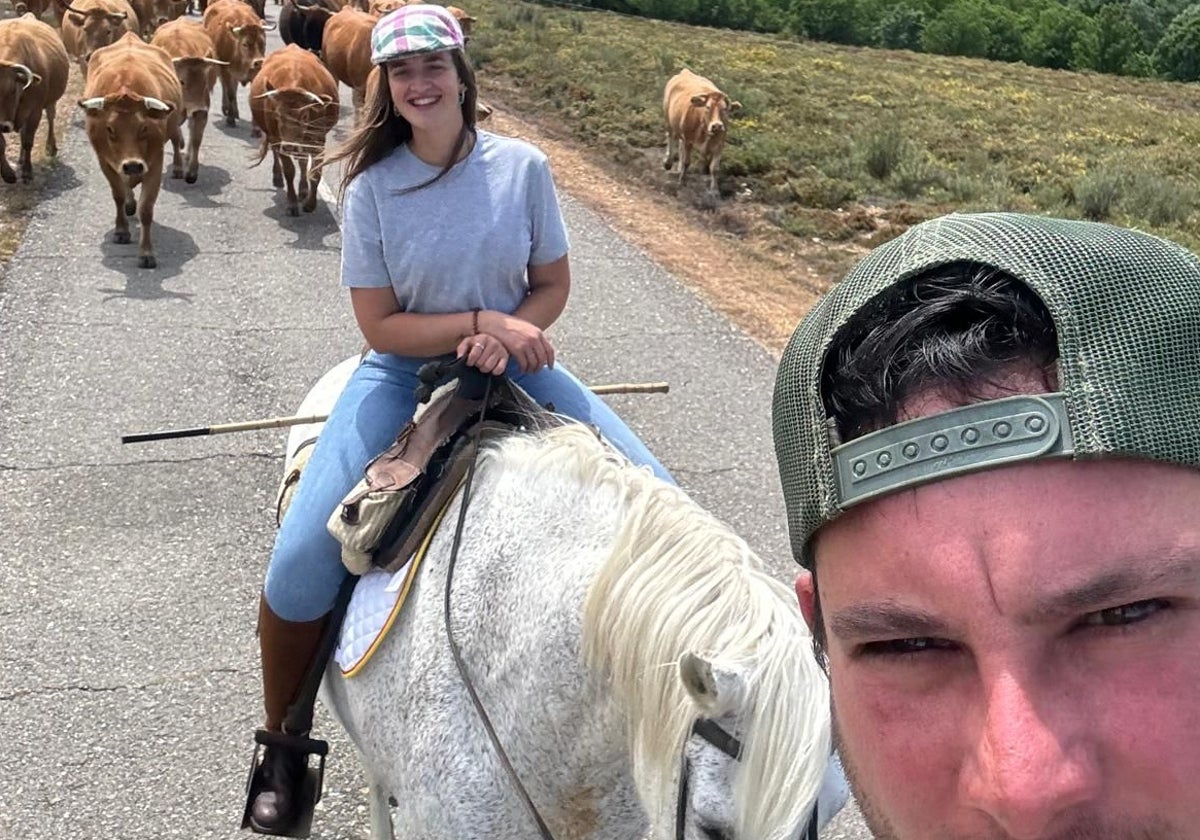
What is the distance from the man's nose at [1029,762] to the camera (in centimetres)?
85

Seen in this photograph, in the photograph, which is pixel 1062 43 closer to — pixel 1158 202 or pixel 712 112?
pixel 1158 202

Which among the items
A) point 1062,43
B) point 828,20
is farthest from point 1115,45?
point 828,20

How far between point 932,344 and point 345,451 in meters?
2.27

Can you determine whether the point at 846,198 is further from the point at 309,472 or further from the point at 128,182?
the point at 309,472

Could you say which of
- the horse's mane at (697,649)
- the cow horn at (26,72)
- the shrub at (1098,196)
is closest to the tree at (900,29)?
the shrub at (1098,196)

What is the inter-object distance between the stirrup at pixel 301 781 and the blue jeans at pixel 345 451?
1.87 feet

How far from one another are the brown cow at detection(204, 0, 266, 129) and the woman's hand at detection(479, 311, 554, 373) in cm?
1321

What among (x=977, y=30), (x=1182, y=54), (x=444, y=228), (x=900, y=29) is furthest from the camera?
(x=900, y=29)

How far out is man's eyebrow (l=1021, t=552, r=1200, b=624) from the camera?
86 centimetres

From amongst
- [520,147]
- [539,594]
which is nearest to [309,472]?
[539,594]

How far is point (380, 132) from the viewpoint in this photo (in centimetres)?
315

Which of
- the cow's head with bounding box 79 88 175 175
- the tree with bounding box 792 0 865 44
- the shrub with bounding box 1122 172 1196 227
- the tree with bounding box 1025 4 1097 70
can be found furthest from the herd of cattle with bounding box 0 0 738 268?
the tree with bounding box 1025 4 1097 70

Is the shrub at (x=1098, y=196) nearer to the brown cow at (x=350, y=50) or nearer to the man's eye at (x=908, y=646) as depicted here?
the brown cow at (x=350, y=50)

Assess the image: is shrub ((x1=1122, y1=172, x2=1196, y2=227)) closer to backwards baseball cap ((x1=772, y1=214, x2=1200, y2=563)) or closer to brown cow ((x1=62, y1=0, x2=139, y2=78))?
brown cow ((x1=62, y1=0, x2=139, y2=78))
